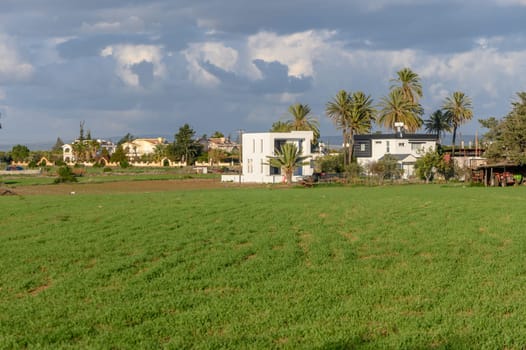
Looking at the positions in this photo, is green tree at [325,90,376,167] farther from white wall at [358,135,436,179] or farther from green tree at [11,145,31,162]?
green tree at [11,145,31,162]

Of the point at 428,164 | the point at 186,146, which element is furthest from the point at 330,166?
the point at 186,146

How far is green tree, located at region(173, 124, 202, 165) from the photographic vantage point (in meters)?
142

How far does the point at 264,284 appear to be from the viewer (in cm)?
1141

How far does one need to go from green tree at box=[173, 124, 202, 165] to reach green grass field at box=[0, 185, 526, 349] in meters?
122

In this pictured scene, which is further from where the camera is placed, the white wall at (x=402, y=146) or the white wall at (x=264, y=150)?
the white wall at (x=402, y=146)

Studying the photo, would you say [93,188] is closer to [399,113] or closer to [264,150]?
[264,150]

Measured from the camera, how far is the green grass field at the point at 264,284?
8.42 metres

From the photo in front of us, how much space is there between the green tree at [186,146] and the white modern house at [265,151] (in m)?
69.5

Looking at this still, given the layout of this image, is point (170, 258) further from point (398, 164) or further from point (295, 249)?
point (398, 164)

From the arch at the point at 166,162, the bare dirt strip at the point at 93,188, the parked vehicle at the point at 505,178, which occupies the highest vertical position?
the arch at the point at 166,162

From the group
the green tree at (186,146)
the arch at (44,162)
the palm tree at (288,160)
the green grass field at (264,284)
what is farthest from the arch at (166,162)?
the green grass field at (264,284)

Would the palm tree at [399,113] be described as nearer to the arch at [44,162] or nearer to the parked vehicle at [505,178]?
the parked vehicle at [505,178]

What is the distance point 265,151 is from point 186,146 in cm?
7357

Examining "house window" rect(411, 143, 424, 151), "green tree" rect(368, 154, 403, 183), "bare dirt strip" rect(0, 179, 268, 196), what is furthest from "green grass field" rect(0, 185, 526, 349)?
"house window" rect(411, 143, 424, 151)
